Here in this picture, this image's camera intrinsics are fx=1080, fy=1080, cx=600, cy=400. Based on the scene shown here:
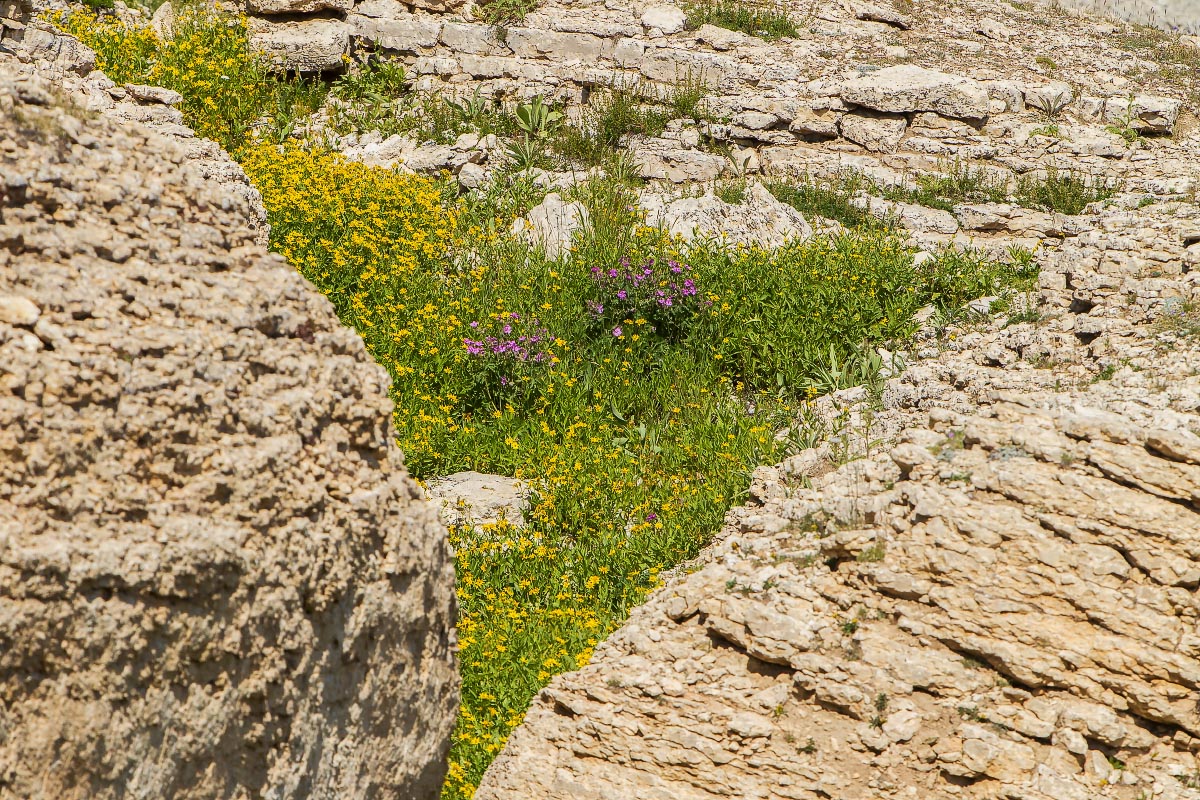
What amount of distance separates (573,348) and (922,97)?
518cm

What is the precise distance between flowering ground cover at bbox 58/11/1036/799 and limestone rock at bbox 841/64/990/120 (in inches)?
86.4

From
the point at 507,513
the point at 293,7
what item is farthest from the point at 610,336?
the point at 293,7

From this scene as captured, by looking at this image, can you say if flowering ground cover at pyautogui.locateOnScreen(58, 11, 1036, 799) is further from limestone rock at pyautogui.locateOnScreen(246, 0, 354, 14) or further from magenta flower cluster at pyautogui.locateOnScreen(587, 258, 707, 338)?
limestone rock at pyautogui.locateOnScreen(246, 0, 354, 14)

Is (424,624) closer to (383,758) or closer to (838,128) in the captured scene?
(383,758)

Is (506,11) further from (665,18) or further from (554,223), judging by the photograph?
(554,223)

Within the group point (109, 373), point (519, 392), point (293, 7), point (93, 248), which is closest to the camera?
point (109, 373)

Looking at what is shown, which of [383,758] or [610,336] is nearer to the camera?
[383,758]

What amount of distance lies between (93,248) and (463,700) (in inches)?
110

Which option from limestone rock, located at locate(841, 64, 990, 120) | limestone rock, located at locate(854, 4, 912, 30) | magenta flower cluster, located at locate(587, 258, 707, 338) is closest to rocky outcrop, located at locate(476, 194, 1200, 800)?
magenta flower cluster, located at locate(587, 258, 707, 338)

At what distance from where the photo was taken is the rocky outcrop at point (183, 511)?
7.55 feet

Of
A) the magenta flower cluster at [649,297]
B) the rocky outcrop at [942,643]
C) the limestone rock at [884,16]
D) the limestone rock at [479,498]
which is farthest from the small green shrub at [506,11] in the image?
the rocky outcrop at [942,643]

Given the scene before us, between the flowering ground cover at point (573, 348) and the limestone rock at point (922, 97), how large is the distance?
7.20 feet

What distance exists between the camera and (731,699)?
410 centimetres

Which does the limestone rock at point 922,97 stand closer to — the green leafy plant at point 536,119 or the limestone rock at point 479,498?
the green leafy plant at point 536,119
